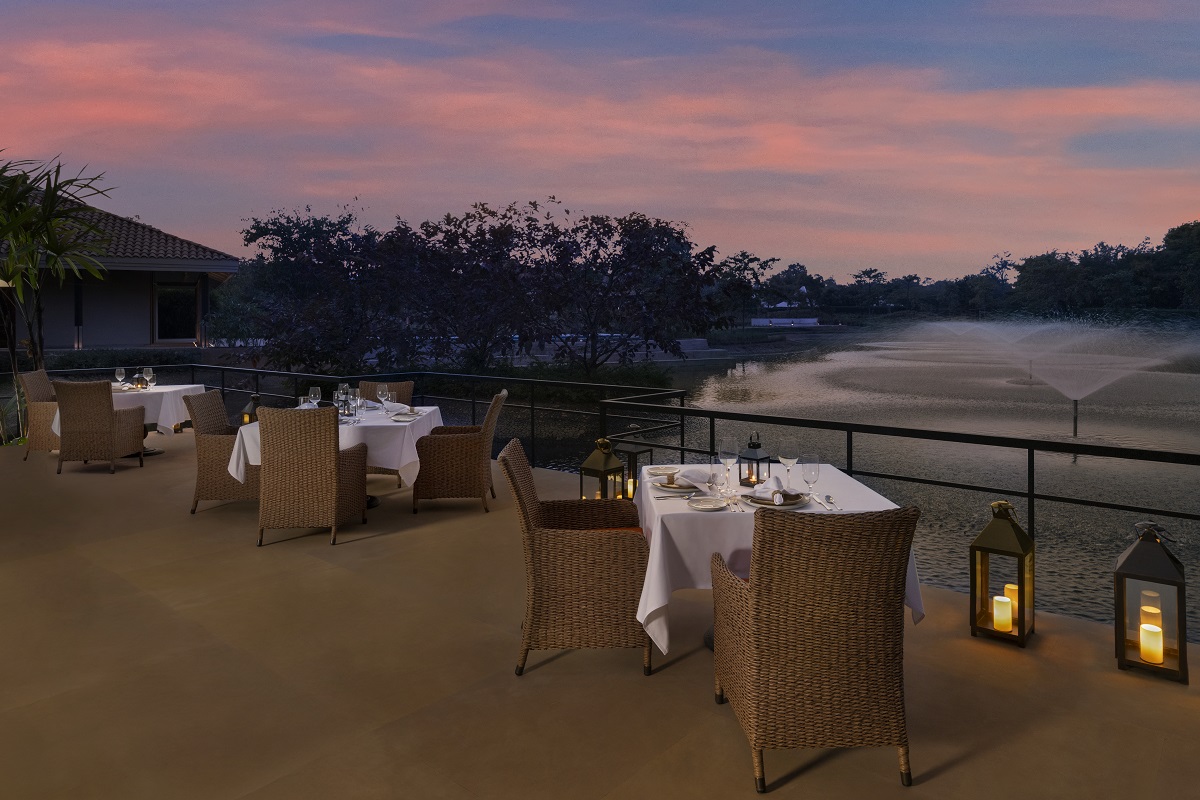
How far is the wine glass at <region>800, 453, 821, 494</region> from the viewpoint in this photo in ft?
10.8

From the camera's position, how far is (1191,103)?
64.2 feet

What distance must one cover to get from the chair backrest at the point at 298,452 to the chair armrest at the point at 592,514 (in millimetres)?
1943

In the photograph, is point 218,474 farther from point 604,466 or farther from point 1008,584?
point 1008,584

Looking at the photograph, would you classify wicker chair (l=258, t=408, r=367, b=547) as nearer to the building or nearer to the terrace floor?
the terrace floor

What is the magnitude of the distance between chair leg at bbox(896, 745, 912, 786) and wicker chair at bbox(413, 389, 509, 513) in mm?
4031

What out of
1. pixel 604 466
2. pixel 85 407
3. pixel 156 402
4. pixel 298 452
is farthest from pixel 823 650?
pixel 156 402

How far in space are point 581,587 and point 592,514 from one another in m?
0.64

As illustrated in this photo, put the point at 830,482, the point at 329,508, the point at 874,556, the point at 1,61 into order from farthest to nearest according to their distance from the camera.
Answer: the point at 1,61 < the point at 329,508 < the point at 830,482 < the point at 874,556

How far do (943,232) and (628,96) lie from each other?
9.78 metres

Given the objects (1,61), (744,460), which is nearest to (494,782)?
(744,460)

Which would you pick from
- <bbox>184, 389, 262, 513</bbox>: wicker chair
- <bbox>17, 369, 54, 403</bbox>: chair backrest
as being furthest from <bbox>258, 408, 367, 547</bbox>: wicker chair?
<bbox>17, 369, 54, 403</bbox>: chair backrest

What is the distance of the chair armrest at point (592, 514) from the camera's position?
378cm

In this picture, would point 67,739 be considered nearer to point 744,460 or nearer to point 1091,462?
point 744,460

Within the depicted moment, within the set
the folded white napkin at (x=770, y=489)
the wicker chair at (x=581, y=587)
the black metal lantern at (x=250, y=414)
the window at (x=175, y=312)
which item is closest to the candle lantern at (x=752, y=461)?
the folded white napkin at (x=770, y=489)
